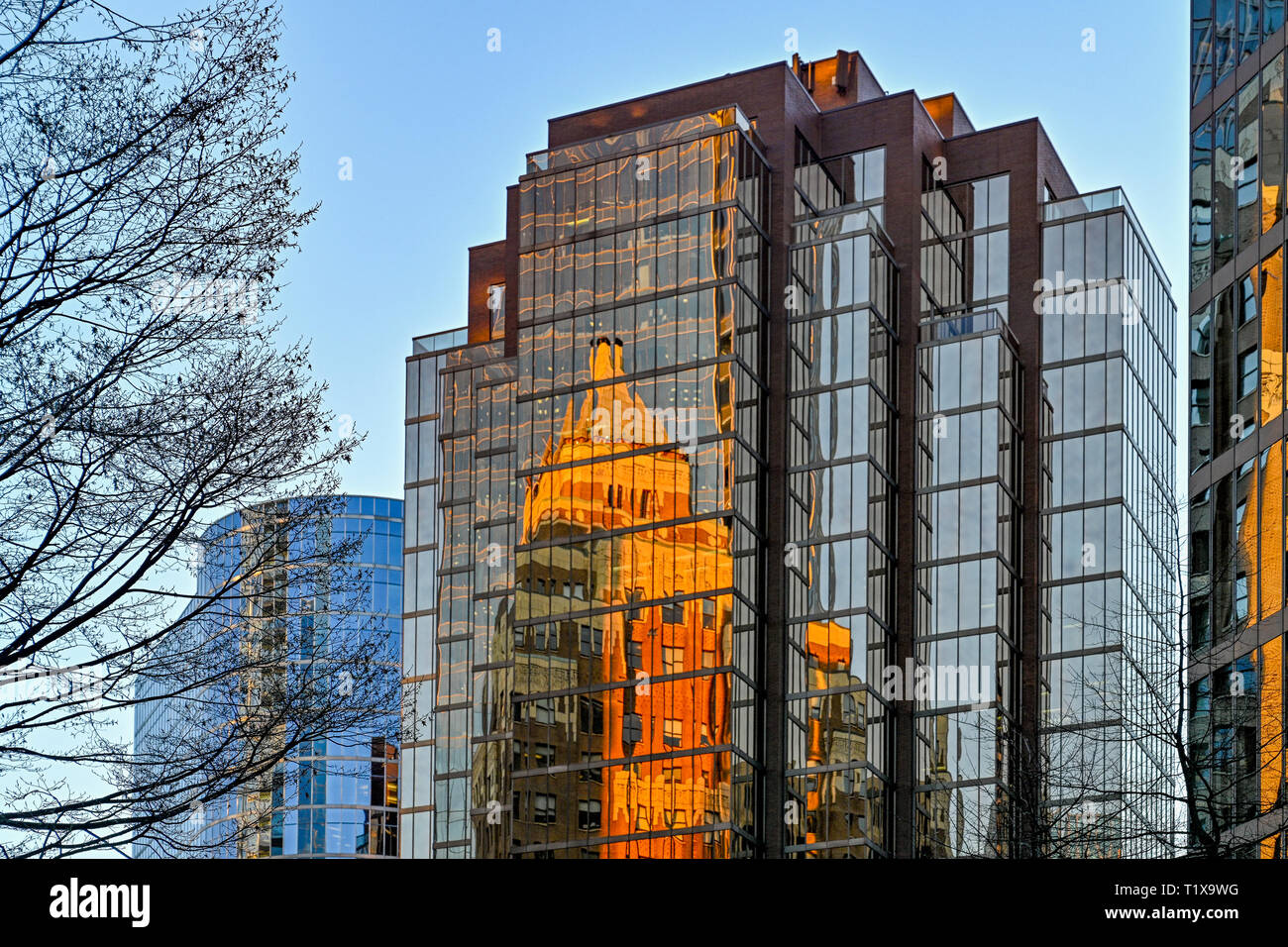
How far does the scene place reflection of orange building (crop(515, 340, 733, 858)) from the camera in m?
85.8

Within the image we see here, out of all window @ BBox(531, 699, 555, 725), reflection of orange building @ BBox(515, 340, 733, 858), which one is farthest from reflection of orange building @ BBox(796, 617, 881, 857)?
window @ BBox(531, 699, 555, 725)

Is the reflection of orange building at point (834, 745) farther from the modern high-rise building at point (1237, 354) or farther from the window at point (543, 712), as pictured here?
the modern high-rise building at point (1237, 354)

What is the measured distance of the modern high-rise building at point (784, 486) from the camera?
8769cm

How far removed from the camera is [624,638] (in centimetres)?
8906

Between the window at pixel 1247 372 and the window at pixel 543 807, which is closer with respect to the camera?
the window at pixel 1247 372

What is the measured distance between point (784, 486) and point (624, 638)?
1016 cm

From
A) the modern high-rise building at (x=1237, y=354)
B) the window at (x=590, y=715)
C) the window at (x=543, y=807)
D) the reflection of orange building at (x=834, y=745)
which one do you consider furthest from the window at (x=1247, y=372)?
the window at (x=543, y=807)

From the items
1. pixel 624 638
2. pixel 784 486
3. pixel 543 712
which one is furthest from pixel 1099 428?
pixel 543 712

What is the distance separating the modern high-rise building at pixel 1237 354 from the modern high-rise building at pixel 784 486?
116 feet

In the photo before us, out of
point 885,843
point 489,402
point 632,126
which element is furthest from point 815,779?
point 632,126

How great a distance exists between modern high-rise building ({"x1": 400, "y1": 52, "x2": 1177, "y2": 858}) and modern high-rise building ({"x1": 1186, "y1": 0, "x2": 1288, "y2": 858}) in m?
35.4
